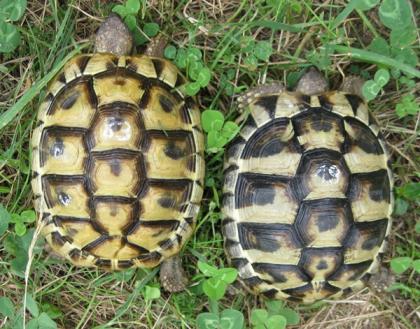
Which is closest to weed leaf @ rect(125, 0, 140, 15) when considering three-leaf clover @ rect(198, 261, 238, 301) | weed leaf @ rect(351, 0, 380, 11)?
weed leaf @ rect(351, 0, 380, 11)

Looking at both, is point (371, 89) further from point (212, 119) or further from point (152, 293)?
point (152, 293)

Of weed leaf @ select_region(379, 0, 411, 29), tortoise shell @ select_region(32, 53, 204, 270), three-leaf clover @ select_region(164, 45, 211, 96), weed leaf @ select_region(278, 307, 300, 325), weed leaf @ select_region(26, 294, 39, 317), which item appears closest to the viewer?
tortoise shell @ select_region(32, 53, 204, 270)

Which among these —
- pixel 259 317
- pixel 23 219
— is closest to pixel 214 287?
pixel 259 317

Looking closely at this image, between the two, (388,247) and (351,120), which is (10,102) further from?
(388,247)

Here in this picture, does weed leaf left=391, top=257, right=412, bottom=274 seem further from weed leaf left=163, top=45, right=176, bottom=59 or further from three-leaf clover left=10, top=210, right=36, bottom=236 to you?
three-leaf clover left=10, top=210, right=36, bottom=236

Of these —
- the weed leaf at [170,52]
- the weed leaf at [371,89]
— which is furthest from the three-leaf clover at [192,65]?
the weed leaf at [371,89]

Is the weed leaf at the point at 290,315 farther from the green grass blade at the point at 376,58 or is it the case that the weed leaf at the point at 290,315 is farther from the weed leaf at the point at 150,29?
the weed leaf at the point at 150,29

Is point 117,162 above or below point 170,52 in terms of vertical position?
below
